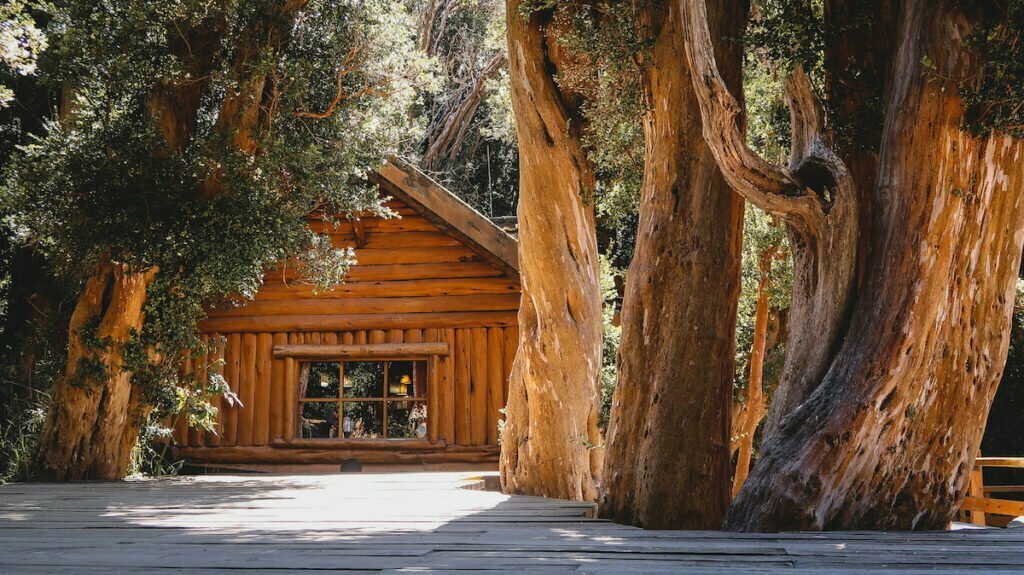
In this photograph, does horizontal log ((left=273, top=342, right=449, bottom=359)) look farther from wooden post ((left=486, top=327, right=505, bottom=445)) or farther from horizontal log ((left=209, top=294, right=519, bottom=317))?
wooden post ((left=486, top=327, right=505, bottom=445))

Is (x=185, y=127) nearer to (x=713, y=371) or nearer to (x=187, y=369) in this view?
(x=187, y=369)

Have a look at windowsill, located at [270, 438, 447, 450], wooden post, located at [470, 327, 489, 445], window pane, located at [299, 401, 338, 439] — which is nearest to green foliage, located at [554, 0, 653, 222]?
wooden post, located at [470, 327, 489, 445]

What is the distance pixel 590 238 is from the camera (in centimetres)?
863

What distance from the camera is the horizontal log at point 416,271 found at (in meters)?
12.8

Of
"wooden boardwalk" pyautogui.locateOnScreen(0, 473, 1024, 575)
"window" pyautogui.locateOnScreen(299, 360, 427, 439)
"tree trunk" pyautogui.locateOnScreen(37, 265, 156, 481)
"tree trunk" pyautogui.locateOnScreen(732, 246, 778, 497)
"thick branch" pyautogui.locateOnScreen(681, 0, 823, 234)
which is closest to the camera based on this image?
"wooden boardwalk" pyautogui.locateOnScreen(0, 473, 1024, 575)

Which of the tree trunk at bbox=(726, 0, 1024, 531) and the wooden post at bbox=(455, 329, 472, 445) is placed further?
the wooden post at bbox=(455, 329, 472, 445)

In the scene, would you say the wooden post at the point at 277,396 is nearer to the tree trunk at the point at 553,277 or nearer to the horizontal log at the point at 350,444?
the horizontal log at the point at 350,444

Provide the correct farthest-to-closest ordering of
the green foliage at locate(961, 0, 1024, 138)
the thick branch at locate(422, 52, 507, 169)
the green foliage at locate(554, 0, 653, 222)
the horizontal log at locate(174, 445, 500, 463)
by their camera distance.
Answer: the thick branch at locate(422, 52, 507, 169) → the horizontal log at locate(174, 445, 500, 463) → the green foliage at locate(554, 0, 653, 222) → the green foliage at locate(961, 0, 1024, 138)

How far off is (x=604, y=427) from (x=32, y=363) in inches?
309

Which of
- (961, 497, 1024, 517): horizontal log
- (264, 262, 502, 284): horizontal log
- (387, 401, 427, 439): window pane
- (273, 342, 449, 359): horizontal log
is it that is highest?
(264, 262, 502, 284): horizontal log

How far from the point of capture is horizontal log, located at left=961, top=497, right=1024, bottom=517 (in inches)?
263

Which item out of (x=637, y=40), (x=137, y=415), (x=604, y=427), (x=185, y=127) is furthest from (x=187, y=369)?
(x=637, y=40)

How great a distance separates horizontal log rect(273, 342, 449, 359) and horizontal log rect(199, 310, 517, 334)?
272 mm

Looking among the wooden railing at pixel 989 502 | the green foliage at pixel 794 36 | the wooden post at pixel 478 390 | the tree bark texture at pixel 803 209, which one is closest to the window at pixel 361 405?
the wooden post at pixel 478 390
